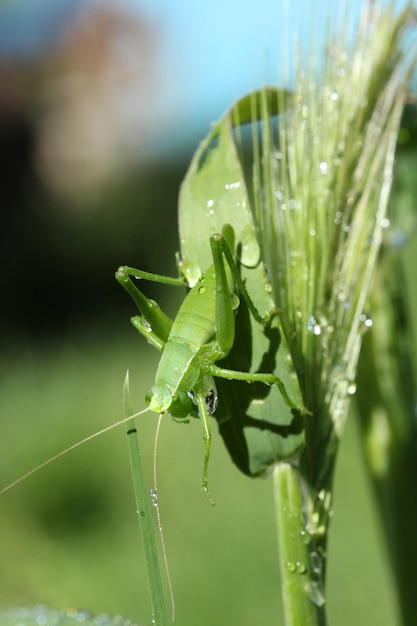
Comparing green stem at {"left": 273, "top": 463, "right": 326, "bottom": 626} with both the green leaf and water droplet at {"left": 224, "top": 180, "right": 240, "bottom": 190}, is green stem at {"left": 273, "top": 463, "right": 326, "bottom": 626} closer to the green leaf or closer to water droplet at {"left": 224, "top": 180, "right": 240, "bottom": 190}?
the green leaf

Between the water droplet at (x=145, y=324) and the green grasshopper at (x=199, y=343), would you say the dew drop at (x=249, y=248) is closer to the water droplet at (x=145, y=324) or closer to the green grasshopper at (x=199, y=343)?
the green grasshopper at (x=199, y=343)

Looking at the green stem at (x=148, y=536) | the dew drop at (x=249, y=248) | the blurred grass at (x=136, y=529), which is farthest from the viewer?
the blurred grass at (x=136, y=529)

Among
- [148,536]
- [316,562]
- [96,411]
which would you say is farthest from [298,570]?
[96,411]

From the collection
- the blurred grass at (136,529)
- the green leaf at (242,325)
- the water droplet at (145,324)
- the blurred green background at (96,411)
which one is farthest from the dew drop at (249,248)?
the blurred grass at (136,529)

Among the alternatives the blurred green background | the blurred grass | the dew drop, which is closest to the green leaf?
the dew drop

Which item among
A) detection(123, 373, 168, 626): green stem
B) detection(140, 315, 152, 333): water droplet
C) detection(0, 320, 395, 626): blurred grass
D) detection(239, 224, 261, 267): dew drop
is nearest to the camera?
detection(123, 373, 168, 626): green stem

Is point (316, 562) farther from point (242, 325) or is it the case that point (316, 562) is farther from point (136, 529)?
point (136, 529)

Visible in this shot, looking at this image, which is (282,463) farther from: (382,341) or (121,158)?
(121,158)

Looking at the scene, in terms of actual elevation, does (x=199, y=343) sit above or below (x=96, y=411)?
above
